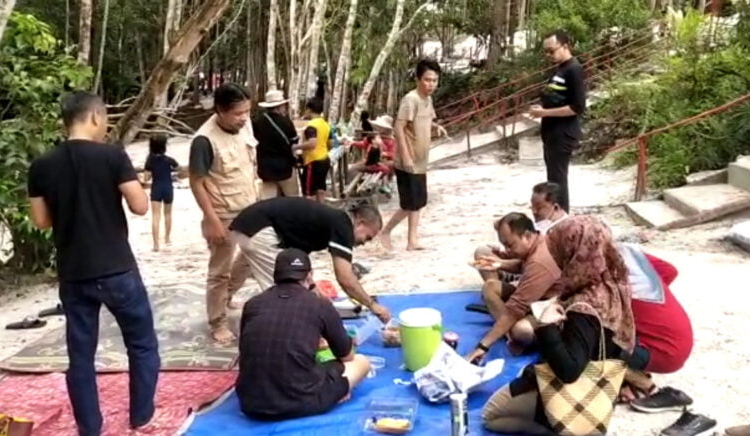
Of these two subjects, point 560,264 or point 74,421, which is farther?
point 74,421

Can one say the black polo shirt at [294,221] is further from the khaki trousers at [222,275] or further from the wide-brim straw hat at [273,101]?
the wide-brim straw hat at [273,101]

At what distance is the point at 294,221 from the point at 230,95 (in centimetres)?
77

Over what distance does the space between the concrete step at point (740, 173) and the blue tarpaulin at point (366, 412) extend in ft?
13.0

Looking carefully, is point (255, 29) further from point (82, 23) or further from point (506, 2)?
point (82, 23)

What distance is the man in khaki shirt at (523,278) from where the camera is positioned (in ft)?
14.4

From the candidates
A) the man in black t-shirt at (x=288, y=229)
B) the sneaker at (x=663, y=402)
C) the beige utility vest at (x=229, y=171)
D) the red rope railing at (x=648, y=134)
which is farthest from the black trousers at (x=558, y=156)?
the sneaker at (x=663, y=402)

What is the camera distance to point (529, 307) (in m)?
4.44

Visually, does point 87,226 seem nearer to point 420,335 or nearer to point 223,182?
point 223,182

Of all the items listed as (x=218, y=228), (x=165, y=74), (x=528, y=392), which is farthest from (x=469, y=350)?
(x=165, y=74)

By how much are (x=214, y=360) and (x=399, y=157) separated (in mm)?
2830

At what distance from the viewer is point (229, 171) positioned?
16.4ft

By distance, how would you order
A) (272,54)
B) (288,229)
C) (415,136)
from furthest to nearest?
1. (272,54)
2. (415,136)
3. (288,229)

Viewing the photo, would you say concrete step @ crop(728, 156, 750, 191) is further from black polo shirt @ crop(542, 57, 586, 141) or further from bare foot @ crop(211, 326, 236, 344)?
bare foot @ crop(211, 326, 236, 344)

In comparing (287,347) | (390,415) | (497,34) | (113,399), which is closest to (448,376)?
(390,415)
